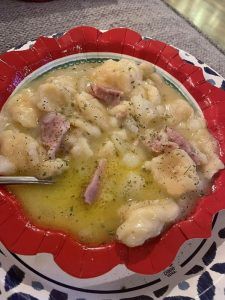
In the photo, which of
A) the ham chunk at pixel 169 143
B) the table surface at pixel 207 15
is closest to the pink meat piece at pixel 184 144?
the ham chunk at pixel 169 143

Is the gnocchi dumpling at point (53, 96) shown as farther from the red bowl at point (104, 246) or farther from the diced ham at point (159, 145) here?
the diced ham at point (159, 145)

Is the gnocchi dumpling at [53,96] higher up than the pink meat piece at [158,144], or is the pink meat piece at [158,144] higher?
the pink meat piece at [158,144]

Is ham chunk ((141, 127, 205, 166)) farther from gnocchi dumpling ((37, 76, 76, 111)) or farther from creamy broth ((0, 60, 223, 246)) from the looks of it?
gnocchi dumpling ((37, 76, 76, 111))

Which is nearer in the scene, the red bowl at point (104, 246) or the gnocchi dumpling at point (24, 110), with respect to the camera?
the red bowl at point (104, 246)

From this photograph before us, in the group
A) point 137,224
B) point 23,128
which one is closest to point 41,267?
point 137,224

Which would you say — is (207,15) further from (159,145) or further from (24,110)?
(24,110)
